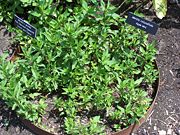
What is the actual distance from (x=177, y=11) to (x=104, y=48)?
95 centimetres

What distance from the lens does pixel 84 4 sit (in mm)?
2980

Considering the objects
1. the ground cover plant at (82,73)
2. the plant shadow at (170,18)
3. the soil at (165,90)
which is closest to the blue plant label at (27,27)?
the ground cover plant at (82,73)

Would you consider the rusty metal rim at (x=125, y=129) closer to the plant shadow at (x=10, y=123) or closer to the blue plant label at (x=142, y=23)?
the plant shadow at (x=10, y=123)

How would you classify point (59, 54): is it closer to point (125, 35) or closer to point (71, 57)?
point (71, 57)

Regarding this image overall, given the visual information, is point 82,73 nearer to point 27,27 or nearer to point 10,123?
point 27,27

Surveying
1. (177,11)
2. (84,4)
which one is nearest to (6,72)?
(84,4)

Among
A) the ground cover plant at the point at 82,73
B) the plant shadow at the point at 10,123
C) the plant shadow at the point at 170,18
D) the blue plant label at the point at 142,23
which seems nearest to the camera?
the blue plant label at the point at 142,23

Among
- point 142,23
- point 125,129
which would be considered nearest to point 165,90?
point 125,129

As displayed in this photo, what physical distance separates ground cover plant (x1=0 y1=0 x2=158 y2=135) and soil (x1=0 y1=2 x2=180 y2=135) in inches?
6.1

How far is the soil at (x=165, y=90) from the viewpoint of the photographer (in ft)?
9.90

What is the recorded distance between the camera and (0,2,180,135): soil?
9.90ft

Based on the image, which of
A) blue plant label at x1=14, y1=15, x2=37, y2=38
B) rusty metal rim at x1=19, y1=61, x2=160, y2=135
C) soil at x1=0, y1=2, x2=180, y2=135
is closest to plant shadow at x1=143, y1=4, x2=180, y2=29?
soil at x1=0, y1=2, x2=180, y2=135

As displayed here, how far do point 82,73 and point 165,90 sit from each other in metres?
0.71

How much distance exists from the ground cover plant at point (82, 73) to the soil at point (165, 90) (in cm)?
15
